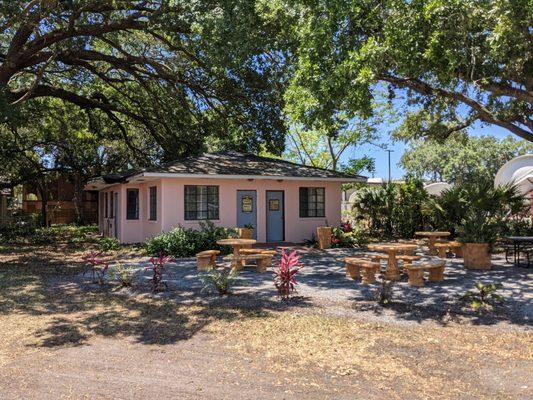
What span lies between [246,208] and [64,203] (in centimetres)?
2380

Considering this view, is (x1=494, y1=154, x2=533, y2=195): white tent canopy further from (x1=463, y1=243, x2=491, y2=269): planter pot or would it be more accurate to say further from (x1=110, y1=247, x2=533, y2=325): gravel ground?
(x1=463, y1=243, x2=491, y2=269): planter pot

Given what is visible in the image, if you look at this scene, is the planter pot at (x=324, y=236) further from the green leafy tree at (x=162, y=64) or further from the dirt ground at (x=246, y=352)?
the dirt ground at (x=246, y=352)

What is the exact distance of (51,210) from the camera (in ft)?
118

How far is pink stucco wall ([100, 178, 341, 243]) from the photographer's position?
1686cm

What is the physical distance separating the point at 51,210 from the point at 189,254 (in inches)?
976

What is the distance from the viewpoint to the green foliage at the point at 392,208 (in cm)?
2166

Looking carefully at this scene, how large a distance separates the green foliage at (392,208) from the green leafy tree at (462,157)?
27.7 meters

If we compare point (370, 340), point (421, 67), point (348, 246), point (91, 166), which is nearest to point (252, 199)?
point (348, 246)

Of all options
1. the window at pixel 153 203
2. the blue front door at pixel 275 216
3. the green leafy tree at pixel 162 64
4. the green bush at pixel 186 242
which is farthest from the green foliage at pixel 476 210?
the window at pixel 153 203

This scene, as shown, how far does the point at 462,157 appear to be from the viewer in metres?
57.4

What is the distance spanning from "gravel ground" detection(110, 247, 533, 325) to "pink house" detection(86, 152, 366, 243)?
166 inches

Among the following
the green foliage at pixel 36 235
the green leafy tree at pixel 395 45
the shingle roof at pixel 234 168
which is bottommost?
the green foliage at pixel 36 235

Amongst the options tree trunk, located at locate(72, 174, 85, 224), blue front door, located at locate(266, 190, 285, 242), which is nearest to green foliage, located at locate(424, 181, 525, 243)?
blue front door, located at locate(266, 190, 285, 242)

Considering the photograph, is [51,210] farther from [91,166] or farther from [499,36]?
[499,36]
